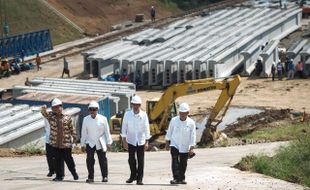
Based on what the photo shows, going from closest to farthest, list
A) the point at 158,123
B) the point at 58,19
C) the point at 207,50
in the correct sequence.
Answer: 1. the point at 158,123
2. the point at 207,50
3. the point at 58,19

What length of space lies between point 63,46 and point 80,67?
6.67m

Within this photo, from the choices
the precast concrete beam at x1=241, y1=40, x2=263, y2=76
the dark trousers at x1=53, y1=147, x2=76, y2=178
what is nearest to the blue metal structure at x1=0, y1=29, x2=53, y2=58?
the precast concrete beam at x1=241, y1=40, x2=263, y2=76

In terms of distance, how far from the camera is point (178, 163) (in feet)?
39.9

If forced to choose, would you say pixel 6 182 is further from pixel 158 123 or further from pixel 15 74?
pixel 15 74

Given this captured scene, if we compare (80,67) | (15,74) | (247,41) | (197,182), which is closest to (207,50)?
(247,41)

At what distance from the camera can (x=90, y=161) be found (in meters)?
12.3

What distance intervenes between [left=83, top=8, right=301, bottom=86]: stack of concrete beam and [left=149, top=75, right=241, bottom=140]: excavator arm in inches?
486

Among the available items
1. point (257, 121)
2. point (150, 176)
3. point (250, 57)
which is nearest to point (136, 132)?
point (150, 176)

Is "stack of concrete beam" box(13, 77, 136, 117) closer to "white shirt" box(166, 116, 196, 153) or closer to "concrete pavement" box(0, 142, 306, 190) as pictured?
"concrete pavement" box(0, 142, 306, 190)

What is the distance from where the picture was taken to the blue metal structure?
4488cm

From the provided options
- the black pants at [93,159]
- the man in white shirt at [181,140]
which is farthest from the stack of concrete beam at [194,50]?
the man in white shirt at [181,140]

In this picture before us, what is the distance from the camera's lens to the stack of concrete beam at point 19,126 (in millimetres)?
21312

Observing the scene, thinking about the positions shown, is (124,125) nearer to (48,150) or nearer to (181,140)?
(181,140)

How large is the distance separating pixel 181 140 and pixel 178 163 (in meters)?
0.48
